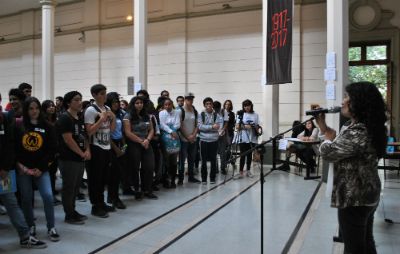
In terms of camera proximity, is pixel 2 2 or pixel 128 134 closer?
pixel 128 134

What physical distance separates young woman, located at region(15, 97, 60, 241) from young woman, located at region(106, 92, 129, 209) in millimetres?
1215

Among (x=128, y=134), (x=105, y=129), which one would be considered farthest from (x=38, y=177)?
(x=128, y=134)

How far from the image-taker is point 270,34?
761 centimetres

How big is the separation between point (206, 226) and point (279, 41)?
14.2 feet

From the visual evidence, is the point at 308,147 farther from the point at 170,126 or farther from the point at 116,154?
the point at 116,154

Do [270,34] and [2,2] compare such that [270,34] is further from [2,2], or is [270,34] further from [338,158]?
[2,2]

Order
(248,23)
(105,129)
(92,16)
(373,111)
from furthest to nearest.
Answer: (92,16) < (248,23) < (105,129) < (373,111)

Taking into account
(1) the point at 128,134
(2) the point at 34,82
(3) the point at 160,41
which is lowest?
(1) the point at 128,134

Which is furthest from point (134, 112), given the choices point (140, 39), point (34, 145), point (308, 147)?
point (140, 39)

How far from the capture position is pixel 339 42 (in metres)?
6.61

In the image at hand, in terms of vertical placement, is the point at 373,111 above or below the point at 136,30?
below

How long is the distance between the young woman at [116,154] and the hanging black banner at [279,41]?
3.33 meters

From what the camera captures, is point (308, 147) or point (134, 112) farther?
point (308, 147)

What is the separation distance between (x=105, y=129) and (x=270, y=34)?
14.4 ft
